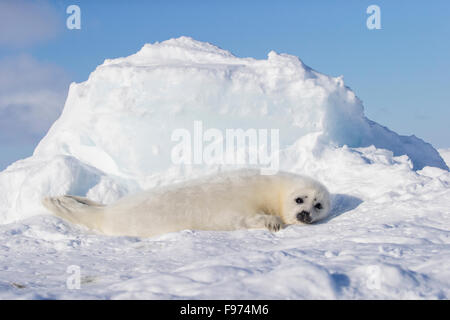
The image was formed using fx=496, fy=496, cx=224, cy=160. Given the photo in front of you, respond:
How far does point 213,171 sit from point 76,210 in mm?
2941

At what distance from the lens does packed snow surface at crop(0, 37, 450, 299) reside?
7.52 ft

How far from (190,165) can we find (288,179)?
9.15 ft

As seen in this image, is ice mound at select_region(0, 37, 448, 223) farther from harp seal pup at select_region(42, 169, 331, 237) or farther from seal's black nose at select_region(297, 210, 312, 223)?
seal's black nose at select_region(297, 210, 312, 223)

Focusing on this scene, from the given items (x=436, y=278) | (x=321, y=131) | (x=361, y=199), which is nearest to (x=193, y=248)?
(x=436, y=278)

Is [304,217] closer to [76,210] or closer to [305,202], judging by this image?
[305,202]

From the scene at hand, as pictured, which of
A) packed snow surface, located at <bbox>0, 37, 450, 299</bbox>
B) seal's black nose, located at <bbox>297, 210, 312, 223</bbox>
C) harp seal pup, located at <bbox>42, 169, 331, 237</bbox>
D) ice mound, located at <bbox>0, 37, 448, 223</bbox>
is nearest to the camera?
packed snow surface, located at <bbox>0, 37, 450, 299</bbox>

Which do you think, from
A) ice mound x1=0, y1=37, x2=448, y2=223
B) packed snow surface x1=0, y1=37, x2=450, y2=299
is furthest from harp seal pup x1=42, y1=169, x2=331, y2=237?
ice mound x1=0, y1=37, x2=448, y2=223

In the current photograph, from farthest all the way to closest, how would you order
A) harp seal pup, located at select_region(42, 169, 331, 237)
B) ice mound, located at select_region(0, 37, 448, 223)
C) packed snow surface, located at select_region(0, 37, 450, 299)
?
ice mound, located at select_region(0, 37, 448, 223), harp seal pup, located at select_region(42, 169, 331, 237), packed snow surface, located at select_region(0, 37, 450, 299)

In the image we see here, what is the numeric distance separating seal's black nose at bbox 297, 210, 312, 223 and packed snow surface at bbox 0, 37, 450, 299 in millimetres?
197

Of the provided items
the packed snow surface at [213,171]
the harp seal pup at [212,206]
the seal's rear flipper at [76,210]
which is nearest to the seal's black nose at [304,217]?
the harp seal pup at [212,206]

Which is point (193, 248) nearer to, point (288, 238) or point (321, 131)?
point (288, 238)

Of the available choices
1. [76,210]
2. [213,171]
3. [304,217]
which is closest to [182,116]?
[213,171]

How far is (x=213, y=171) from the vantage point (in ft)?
25.3
